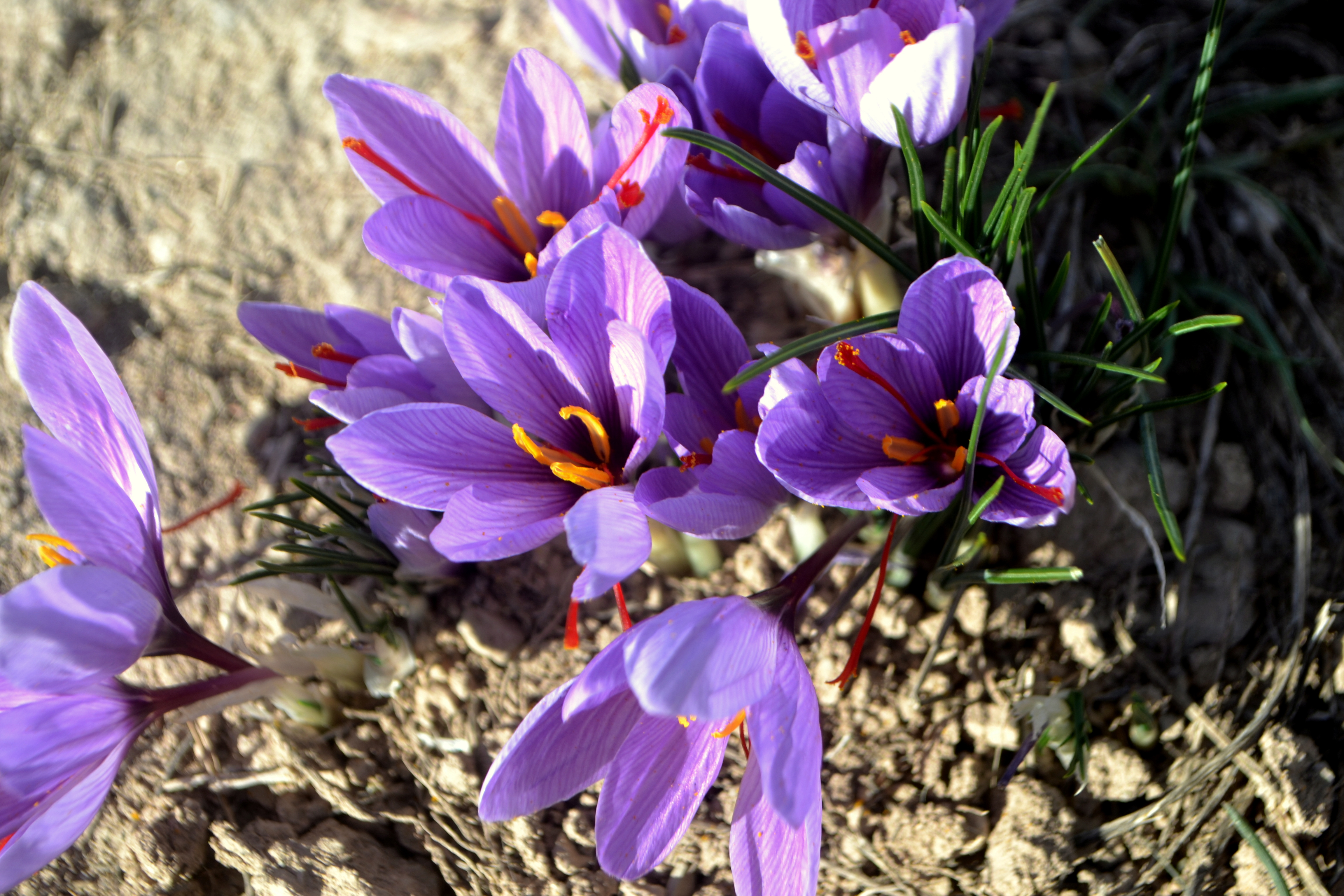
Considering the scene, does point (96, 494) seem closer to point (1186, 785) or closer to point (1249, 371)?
point (1186, 785)

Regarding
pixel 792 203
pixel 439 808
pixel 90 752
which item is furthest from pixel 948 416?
pixel 90 752

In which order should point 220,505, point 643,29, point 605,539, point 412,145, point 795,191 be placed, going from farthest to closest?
1. point 220,505
2. point 643,29
3. point 412,145
4. point 795,191
5. point 605,539

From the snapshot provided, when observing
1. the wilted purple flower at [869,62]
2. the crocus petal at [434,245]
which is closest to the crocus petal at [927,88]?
the wilted purple flower at [869,62]

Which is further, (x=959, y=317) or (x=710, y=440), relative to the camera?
(x=710, y=440)

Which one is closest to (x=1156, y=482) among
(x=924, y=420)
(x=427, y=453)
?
(x=924, y=420)

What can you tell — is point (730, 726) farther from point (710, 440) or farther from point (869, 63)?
point (869, 63)

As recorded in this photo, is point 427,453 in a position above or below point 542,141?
below

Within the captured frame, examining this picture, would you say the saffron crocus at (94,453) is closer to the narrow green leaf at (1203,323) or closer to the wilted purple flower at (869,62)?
the wilted purple flower at (869,62)
